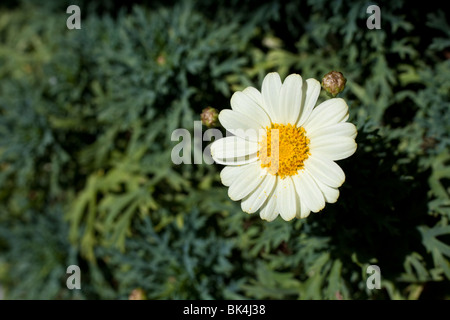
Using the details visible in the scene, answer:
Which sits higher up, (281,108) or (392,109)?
(392,109)

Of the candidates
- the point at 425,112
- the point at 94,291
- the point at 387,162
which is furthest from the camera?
the point at 94,291

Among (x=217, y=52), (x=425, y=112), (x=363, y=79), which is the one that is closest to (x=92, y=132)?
(x=217, y=52)

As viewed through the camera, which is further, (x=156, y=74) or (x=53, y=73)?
(x=53, y=73)

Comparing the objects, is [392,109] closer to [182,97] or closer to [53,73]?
[182,97]

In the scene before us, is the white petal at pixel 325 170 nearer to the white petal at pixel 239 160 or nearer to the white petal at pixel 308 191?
the white petal at pixel 308 191

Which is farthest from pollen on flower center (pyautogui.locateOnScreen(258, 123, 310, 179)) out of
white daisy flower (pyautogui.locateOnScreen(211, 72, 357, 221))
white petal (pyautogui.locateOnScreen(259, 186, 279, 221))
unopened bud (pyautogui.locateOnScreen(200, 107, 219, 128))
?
unopened bud (pyautogui.locateOnScreen(200, 107, 219, 128))

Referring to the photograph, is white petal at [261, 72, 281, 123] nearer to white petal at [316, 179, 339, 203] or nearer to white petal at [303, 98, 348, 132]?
white petal at [303, 98, 348, 132]

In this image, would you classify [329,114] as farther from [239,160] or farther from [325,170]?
[239,160]
